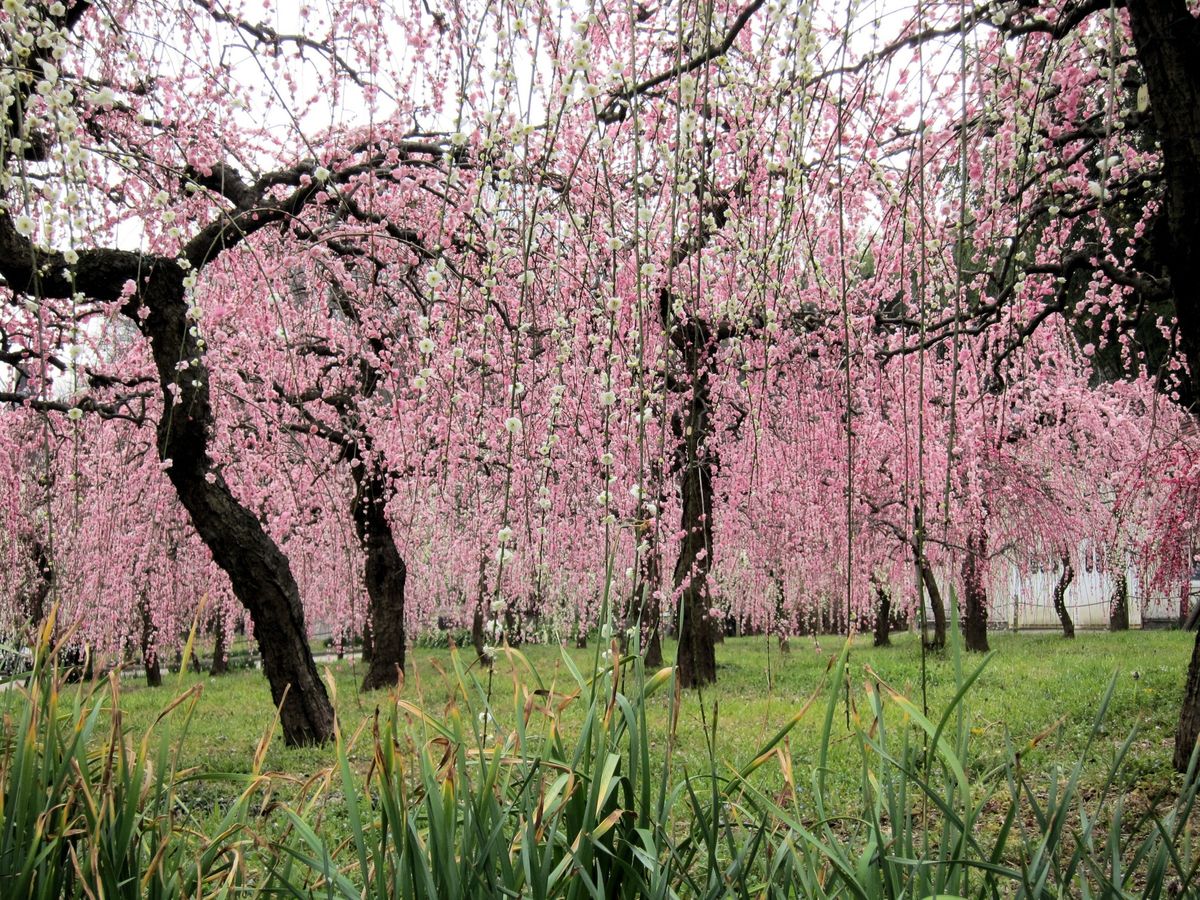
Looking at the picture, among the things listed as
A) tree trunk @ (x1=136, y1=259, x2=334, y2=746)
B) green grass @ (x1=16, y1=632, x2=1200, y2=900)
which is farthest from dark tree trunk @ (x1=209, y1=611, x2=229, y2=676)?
green grass @ (x1=16, y1=632, x2=1200, y2=900)

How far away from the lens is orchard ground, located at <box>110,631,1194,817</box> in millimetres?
5172

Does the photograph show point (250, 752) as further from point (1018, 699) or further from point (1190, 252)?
point (1190, 252)

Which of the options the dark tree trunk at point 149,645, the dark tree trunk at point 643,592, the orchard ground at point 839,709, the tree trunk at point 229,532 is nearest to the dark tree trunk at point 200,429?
the tree trunk at point 229,532

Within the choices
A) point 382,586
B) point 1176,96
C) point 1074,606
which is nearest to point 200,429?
point 382,586

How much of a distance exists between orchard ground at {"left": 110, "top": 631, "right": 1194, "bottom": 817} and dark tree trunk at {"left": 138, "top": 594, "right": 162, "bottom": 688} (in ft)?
0.81

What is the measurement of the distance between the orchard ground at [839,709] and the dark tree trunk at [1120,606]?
1.39 m

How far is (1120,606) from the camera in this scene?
61.5 ft

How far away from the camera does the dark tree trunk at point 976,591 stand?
42.7 ft

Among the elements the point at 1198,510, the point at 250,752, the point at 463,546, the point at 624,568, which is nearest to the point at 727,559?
the point at 624,568

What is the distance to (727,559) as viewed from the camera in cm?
1172

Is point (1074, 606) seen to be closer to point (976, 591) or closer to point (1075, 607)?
point (1075, 607)

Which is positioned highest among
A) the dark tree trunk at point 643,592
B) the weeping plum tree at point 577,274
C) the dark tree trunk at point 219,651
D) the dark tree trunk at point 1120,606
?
the weeping plum tree at point 577,274

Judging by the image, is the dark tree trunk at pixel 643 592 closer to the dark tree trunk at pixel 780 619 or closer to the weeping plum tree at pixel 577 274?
the weeping plum tree at pixel 577 274

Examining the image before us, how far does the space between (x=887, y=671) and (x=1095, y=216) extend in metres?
6.07
